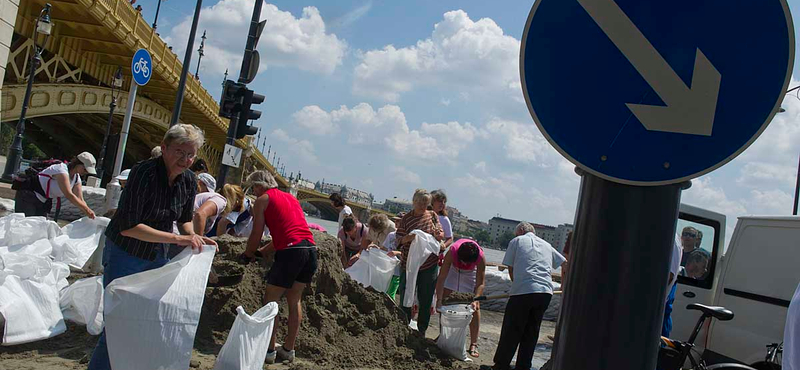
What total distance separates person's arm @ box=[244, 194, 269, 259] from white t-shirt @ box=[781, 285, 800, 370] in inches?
152

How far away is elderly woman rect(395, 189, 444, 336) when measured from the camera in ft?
23.3

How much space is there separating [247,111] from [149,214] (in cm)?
820

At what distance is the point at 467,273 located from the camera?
726 centimetres

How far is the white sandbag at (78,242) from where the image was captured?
22.1 feet

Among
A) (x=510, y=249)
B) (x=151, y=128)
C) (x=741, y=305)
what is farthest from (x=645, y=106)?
(x=151, y=128)

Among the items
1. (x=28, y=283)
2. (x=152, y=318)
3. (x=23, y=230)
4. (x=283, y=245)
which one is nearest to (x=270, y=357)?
(x=283, y=245)

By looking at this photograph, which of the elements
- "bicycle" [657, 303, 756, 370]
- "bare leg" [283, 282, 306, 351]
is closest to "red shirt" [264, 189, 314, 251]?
"bare leg" [283, 282, 306, 351]

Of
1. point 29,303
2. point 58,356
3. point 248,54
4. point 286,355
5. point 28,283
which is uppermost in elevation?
point 248,54

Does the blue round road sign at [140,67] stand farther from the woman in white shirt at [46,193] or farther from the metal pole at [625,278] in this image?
the metal pole at [625,278]

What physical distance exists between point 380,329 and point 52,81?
26.2m

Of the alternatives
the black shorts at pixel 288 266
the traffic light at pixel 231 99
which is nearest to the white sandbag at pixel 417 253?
the black shorts at pixel 288 266

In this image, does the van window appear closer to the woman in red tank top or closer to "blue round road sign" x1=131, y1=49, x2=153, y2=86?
the woman in red tank top

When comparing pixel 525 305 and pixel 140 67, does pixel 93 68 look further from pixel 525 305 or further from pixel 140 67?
pixel 525 305

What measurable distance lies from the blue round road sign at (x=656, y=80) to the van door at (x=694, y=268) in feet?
18.8
